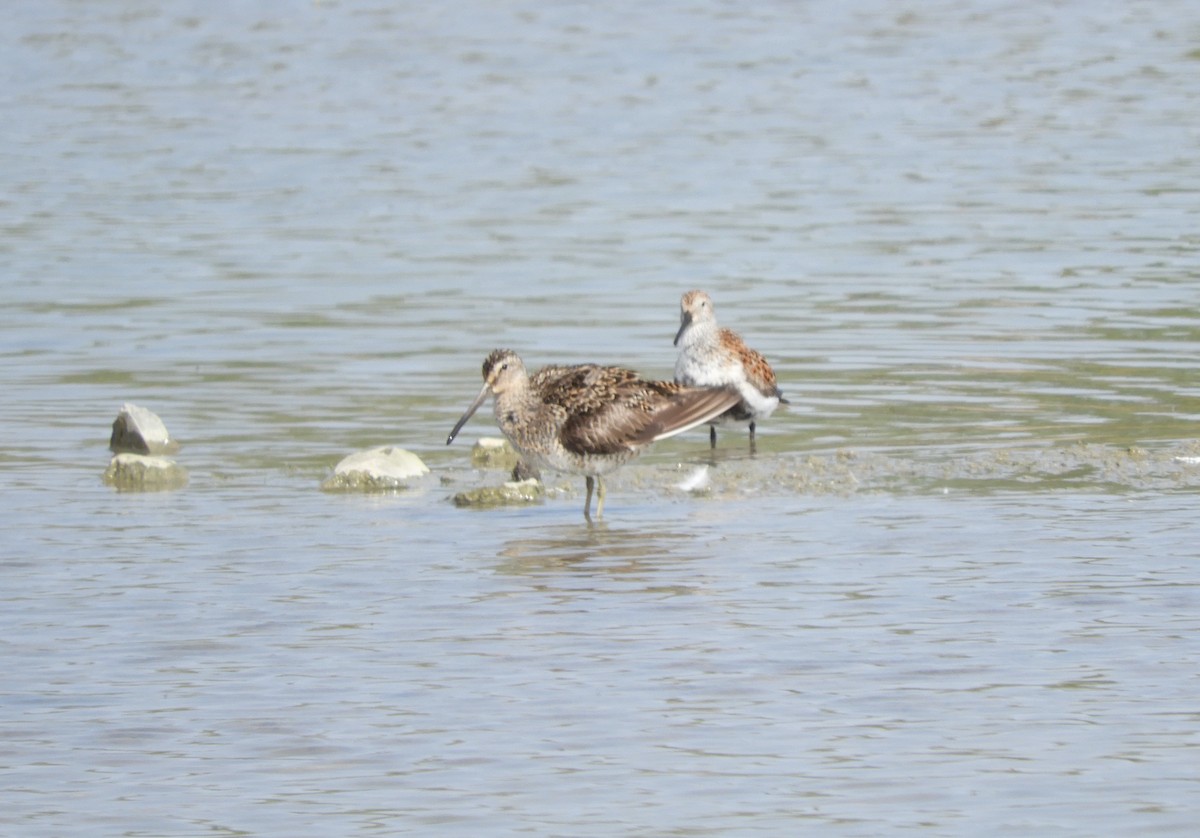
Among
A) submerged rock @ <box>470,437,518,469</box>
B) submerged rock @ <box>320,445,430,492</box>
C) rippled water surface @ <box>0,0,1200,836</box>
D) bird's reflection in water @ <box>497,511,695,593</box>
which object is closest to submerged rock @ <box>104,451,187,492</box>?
rippled water surface @ <box>0,0,1200,836</box>

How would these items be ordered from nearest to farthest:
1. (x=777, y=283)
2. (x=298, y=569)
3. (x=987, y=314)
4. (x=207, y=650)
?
(x=207, y=650)
(x=298, y=569)
(x=987, y=314)
(x=777, y=283)

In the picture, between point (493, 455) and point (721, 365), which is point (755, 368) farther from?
point (493, 455)

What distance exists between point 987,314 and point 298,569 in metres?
9.03

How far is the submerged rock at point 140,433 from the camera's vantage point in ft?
45.0

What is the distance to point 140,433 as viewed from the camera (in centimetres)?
1370

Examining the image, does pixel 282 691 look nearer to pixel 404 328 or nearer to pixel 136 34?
pixel 404 328

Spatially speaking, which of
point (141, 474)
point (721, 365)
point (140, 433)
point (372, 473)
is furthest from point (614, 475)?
point (140, 433)

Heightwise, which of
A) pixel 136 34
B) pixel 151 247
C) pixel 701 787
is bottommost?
pixel 701 787

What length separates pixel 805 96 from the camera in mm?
32906

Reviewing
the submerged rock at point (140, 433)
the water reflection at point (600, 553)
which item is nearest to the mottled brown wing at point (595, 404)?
the water reflection at point (600, 553)

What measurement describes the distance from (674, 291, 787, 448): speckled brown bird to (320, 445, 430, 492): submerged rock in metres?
2.25

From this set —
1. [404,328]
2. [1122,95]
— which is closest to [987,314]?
[404,328]

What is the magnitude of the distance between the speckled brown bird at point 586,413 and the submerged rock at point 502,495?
152 mm

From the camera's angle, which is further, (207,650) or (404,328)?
(404,328)
